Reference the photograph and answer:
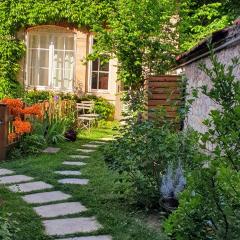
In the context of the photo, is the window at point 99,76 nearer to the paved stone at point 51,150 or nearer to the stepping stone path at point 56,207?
the paved stone at point 51,150

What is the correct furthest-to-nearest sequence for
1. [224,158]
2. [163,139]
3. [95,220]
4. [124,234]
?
1. [163,139]
2. [95,220]
3. [124,234]
4. [224,158]

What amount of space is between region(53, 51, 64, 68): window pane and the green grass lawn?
25.0ft

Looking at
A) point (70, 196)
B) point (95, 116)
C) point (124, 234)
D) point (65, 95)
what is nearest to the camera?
point (124, 234)

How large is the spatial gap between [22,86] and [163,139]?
1126cm

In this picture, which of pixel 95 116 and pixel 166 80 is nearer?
pixel 166 80

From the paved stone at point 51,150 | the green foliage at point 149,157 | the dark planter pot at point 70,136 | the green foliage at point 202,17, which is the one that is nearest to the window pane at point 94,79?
the green foliage at point 202,17

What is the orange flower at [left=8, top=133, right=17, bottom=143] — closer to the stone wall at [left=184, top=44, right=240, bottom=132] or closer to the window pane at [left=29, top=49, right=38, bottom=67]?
the stone wall at [left=184, top=44, right=240, bottom=132]

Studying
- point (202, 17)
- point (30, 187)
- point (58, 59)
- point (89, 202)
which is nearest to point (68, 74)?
point (58, 59)

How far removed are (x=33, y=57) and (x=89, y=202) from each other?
1135cm

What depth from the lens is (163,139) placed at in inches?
204

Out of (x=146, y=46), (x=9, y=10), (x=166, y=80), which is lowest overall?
(x=166, y=80)

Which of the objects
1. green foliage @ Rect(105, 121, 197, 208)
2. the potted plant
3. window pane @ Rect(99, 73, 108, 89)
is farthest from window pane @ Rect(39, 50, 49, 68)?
the potted plant

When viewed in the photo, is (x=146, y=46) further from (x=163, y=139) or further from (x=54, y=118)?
(x=163, y=139)

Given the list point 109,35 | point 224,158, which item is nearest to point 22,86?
point 109,35
